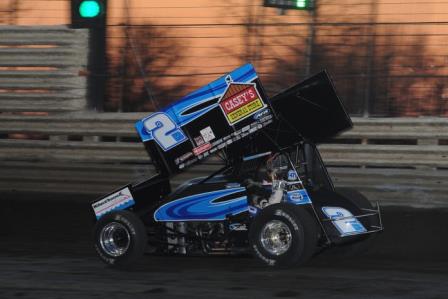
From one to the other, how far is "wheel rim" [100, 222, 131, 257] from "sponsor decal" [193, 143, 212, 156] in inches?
44.2

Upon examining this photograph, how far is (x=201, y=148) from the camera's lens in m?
8.79

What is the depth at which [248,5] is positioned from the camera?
1240cm

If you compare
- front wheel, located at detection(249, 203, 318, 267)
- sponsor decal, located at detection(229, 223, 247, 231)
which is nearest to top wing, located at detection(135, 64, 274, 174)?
sponsor decal, located at detection(229, 223, 247, 231)

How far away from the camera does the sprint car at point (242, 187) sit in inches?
331

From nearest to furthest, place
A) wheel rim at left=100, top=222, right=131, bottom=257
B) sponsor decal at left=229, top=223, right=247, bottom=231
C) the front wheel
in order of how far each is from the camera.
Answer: the front wheel → sponsor decal at left=229, top=223, right=247, bottom=231 → wheel rim at left=100, top=222, right=131, bottom=257

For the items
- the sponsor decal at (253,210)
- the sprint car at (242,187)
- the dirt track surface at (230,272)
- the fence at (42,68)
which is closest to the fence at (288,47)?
the fence at (42,68)

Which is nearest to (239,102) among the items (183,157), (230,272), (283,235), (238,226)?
(183,157)

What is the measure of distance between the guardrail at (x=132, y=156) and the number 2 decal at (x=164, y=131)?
3684 mm

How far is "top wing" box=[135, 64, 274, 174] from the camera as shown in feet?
28.0

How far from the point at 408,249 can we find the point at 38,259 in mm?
4174

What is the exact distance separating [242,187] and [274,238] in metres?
0.66

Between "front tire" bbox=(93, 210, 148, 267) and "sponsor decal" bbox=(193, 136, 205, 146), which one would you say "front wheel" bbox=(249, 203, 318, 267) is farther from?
"front tire" bbox=(93, 210, 148, 267)

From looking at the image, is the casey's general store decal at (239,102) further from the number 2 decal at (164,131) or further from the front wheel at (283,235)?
the front wheel at (283,235)

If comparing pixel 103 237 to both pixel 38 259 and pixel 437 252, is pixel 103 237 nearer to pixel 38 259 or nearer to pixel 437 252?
pixel 38 259
